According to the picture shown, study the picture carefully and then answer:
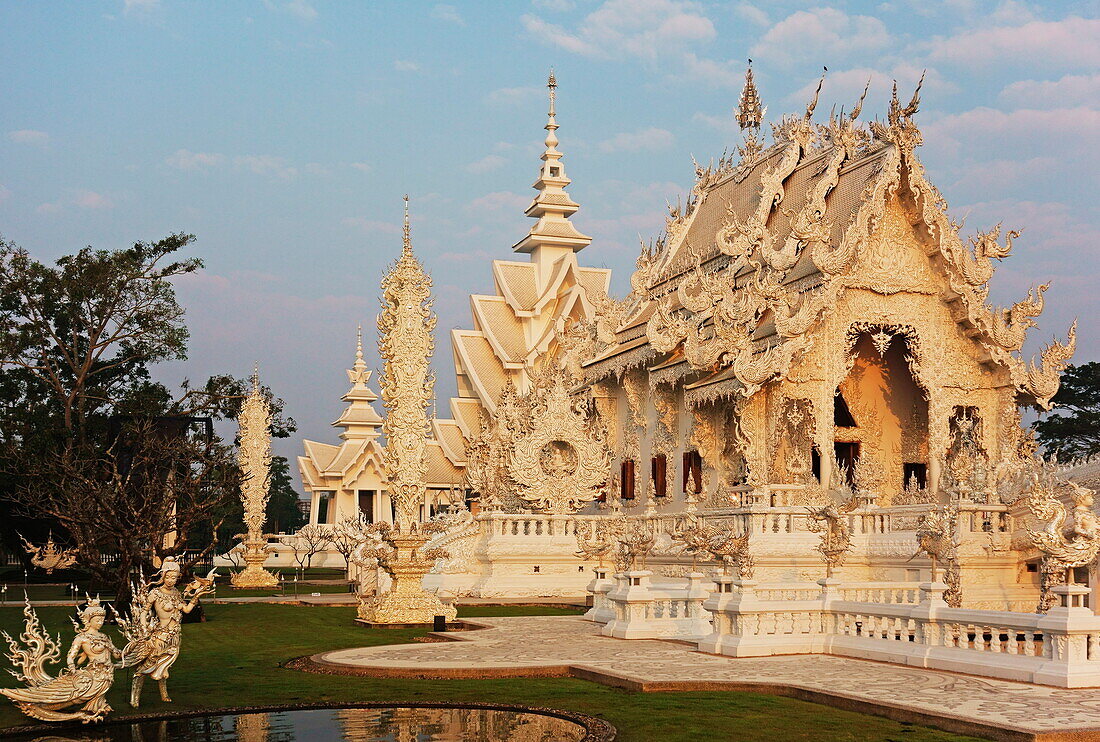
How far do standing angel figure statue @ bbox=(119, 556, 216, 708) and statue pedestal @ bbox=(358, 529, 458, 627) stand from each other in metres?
6.80

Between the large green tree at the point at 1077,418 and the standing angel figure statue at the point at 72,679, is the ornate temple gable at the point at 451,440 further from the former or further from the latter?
the standing angel figure statue at the point at 72,679

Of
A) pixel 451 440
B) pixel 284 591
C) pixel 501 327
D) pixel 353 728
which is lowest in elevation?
pixel 284 591

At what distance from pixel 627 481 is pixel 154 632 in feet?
62.0

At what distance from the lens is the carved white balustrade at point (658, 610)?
14.3 meters

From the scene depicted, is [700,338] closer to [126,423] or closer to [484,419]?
[126,423]

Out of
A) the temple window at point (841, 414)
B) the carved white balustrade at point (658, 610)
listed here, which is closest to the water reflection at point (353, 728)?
the carved white balustrade at point (658, 610)

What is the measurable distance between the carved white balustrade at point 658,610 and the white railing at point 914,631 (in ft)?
2.93

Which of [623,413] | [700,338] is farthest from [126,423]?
[700,338]

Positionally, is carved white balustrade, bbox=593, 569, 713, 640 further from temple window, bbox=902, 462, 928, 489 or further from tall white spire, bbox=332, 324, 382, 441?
tall white spire, bbox=332, 324, 382, 441

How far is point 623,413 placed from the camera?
28.5 m

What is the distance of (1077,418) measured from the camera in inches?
1412

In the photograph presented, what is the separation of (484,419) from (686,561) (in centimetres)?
1915

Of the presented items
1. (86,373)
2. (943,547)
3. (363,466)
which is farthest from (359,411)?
(943,547)

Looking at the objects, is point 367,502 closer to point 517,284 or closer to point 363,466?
point 363,466
